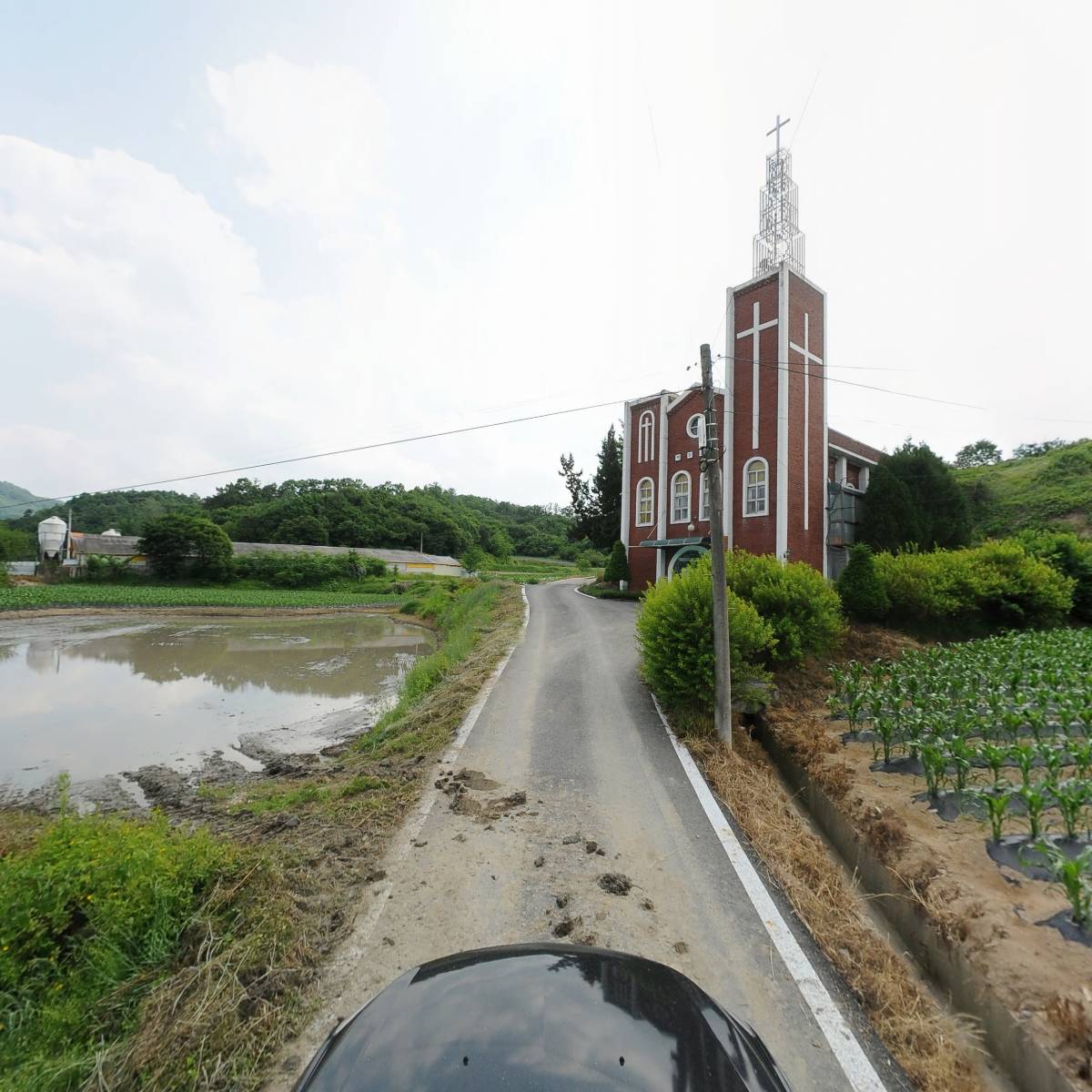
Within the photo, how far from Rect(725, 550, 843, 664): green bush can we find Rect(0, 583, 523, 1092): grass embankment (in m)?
7.67

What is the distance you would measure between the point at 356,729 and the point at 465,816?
691 centimetres

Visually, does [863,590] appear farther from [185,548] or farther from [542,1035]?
[185,548]

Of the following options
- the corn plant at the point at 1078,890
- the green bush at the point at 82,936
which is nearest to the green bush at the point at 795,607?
the corn plant at the point at 1078,890

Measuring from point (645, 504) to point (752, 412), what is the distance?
7472 millimetres

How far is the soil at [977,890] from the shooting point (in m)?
2.92

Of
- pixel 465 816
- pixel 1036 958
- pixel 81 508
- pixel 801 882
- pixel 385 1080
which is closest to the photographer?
pixel 385 1080

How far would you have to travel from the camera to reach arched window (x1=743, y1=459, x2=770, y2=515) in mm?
19953

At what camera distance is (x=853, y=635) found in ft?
44.1

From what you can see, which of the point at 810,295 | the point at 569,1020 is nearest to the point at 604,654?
the point at 569,1020

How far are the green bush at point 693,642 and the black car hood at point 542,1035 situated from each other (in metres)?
6.35

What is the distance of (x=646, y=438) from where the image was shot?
87.5ft

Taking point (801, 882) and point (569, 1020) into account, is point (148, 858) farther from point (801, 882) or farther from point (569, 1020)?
point (801, 882)

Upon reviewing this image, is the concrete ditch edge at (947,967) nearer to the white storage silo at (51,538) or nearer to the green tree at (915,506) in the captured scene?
the green tree at (915,506)

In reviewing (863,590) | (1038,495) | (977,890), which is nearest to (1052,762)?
(977,890)
